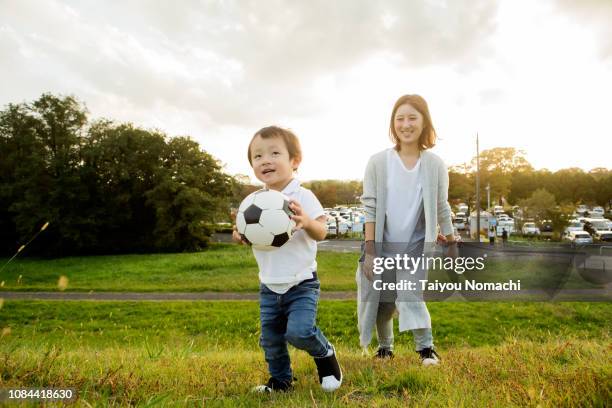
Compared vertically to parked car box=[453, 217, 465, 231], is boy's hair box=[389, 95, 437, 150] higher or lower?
higher

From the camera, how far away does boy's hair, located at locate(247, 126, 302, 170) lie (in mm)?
3242

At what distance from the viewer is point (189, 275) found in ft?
76.2

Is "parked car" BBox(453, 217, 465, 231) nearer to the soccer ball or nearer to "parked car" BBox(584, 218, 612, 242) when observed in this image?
"parked car" BBox(584, 218, 612, 242)

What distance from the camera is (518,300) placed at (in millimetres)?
14234

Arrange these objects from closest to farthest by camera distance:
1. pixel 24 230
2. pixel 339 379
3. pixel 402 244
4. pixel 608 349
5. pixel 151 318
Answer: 1. pixel 339 379
2. pixel 608 349
3. pixel 402 244
4. pixel 151 318
5. pixel 24 230

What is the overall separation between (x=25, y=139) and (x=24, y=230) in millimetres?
8085

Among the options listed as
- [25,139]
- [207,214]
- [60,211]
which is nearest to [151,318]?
[207,214]

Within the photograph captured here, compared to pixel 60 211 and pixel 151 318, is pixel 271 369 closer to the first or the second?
pixel 151 318

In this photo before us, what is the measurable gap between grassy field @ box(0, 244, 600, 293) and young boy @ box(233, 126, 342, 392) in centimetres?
1071

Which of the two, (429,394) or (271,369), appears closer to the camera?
(429,394)

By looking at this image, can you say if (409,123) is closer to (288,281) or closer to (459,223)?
(288,281)

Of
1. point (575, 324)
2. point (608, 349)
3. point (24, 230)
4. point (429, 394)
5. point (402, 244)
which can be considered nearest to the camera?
point (429, 394)

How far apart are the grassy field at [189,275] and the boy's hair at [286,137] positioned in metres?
10.8

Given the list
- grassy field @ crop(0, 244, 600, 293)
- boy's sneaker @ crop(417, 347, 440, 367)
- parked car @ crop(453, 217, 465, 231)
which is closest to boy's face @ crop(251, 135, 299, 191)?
boy's sneaker @ crop(417, 347, 440, 367)
